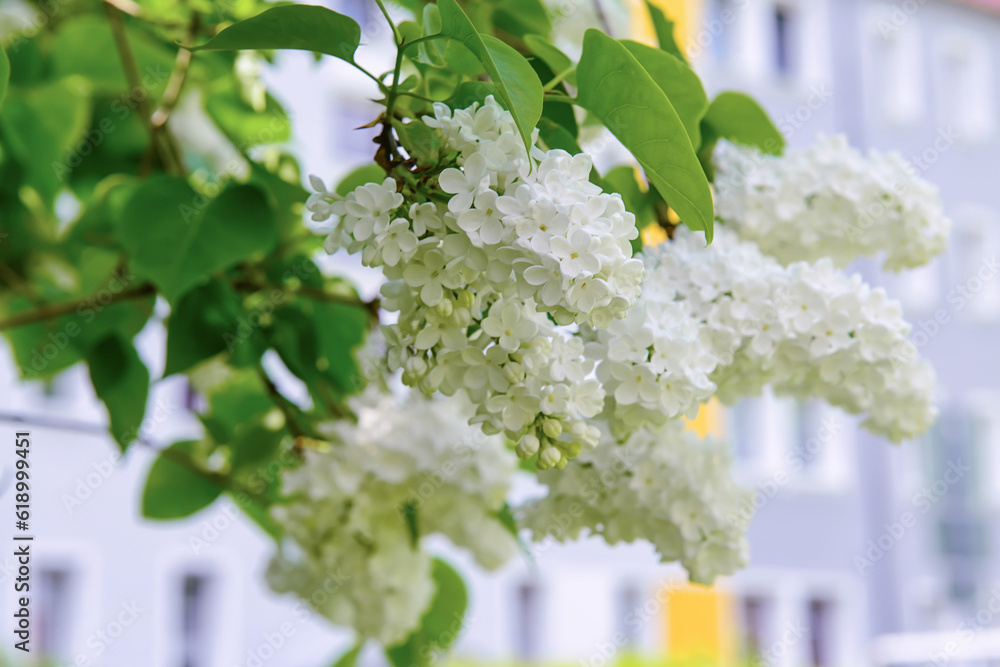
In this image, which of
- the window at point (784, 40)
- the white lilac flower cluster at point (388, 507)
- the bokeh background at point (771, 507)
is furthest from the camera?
the window at point (784, 40)

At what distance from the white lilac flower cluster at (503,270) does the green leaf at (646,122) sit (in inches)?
1.5

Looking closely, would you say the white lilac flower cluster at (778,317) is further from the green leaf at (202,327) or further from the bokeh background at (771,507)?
the bokeh background at (771,507)

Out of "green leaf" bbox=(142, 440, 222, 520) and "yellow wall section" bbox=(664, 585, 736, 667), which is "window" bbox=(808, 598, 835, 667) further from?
"green leaf" bbox=(142, 440, 222, 520)

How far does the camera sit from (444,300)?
420 mm

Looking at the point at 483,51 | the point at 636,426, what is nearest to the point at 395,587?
the point at 636,426

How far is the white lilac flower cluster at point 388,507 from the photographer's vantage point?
70cm

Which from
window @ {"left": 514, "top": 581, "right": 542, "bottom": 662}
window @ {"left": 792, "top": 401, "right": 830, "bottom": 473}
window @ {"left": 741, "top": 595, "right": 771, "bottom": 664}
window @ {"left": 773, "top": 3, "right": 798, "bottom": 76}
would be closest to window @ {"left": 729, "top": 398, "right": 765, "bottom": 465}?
window @ {"left": 792, "top": 401, "right": 830, "bottom": 473}

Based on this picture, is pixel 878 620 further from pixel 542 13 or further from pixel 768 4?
pixel 542 13

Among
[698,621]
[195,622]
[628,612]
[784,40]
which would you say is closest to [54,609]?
[195,622]

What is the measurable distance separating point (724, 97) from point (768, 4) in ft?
22.7

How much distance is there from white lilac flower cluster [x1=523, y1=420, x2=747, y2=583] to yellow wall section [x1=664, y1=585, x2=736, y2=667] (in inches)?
231

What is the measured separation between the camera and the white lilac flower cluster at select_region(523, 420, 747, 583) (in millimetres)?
568

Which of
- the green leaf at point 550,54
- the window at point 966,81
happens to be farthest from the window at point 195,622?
the window at point 966,81

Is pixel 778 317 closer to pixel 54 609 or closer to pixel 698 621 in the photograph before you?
pixel 54 609
